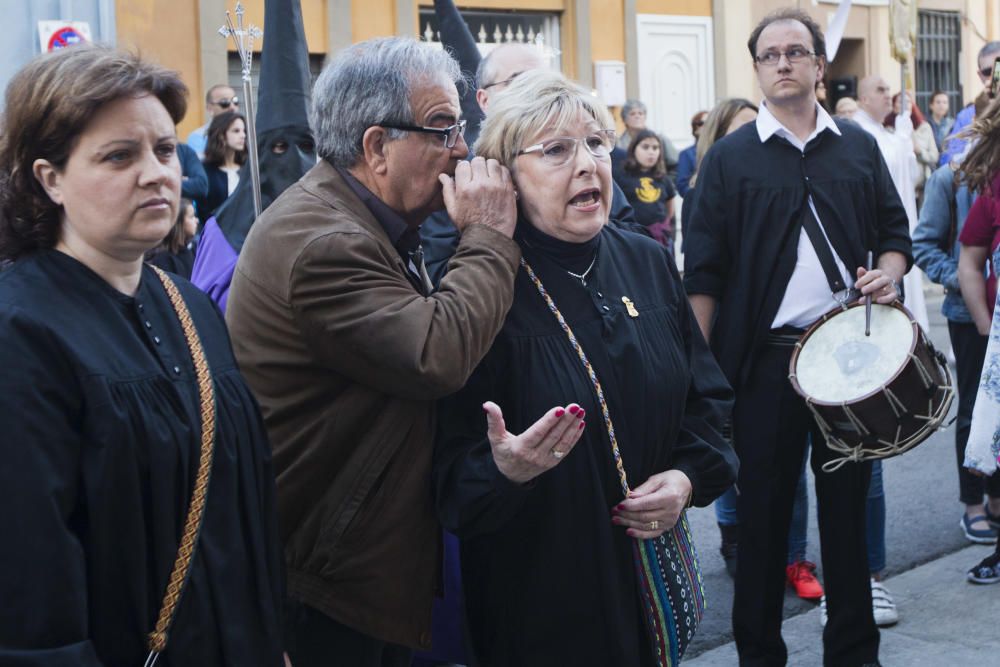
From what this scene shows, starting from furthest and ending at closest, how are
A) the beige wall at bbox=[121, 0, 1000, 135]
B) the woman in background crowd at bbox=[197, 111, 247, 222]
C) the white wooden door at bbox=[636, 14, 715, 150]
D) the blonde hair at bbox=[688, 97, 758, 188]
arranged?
1. the white wooden door at bbox=[636, 14, 715, 150]
2. the beige wall at bbox=[121, 0, 1000, 135]
3. the woman in background crowd at bbox=[197, 111, 247, 222]
4. the blonde hair at bbox=[688, 97, 758, 188]

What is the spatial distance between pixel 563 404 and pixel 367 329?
51 cm

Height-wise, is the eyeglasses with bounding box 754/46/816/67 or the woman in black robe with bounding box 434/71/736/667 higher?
the eyeglasses with bounding box 754/46/816/67

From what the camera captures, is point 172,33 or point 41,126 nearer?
point 41,126

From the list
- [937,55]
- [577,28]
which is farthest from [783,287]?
[937,55]

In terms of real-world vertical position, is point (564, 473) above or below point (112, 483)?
below

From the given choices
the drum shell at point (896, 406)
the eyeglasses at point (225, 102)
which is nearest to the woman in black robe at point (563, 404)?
the drum shell at point (896, 406)

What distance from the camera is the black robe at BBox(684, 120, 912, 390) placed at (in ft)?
14.1

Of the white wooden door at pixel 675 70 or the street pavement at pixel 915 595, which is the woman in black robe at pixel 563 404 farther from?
the white wooden door at pixel 675 70

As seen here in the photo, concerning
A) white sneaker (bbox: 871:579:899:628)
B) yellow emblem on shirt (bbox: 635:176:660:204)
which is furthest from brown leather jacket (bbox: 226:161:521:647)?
yellow emblem on shirt (bbox: 635:176:660:204)

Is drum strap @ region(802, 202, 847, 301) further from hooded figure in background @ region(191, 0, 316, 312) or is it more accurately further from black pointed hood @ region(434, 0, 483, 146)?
black pointed hood @ region(434, 0, 483, 146)

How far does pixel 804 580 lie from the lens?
17.2ft

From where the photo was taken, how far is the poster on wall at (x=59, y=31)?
10.9 meters

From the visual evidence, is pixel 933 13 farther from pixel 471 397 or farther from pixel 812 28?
pixel 471 397

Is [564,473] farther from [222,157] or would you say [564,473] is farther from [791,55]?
[222,157]
